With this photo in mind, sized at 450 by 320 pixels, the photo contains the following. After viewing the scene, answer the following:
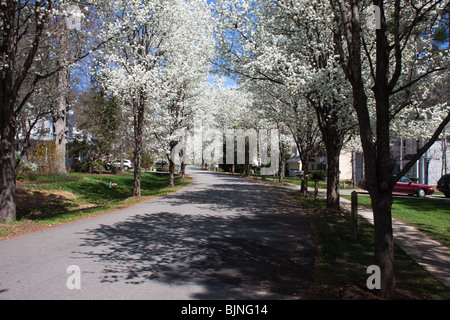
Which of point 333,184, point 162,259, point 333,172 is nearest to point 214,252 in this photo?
point 162,259

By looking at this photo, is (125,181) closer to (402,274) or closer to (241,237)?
(241,237)

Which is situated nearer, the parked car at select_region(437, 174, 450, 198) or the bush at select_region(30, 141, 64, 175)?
the bush at select_region(30, 141, 64, 175)

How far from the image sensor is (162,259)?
251 inches

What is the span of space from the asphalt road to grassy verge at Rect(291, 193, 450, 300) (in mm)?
265

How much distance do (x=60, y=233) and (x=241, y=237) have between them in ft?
14.8

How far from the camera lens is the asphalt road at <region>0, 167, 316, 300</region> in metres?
4.78

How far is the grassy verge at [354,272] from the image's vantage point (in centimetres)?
465

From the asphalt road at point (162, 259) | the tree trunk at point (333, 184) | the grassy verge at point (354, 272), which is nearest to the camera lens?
the grassy verge at point (354, 272)

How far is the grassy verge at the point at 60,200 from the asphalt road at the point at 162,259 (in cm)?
130

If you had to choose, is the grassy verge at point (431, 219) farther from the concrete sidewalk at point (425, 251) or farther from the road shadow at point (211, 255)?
the road shadow at point (211, 255)

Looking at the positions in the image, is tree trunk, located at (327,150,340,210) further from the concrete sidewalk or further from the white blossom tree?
the white blossom tree

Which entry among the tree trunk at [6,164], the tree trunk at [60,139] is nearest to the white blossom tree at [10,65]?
the tree trunk at [6,164]

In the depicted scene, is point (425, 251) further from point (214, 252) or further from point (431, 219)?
point (431, 219)

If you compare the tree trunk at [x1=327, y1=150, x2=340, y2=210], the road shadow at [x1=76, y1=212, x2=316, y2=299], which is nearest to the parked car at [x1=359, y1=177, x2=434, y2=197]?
the tree trunk at [x1=327, y1=150, x2=340, y2=210]
